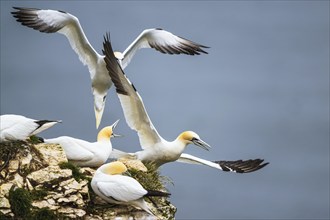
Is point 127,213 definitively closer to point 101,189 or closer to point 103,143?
point 101,189

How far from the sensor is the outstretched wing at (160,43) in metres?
23.7

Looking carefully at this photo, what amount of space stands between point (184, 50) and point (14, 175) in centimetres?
902

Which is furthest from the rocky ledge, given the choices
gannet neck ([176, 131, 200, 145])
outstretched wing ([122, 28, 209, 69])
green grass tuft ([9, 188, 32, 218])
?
outstretched wing ([122, 28, 209, 69])

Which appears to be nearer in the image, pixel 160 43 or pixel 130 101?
pixel 130 101

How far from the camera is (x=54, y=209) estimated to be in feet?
49.9

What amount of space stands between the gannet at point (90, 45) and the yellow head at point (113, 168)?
6852 mm

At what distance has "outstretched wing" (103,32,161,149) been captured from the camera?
1861 centimetres

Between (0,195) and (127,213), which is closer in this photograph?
(0,195)

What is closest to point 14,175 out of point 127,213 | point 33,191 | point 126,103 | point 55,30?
point 33,191

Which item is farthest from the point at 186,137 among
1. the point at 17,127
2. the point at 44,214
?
the point at 44,214

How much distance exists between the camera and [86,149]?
17.0 meters

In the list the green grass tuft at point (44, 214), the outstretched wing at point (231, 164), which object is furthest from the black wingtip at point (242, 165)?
the green grass tuft at point (44, 214)

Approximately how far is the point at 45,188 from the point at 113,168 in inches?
45.0

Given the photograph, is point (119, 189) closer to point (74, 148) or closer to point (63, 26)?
point (74, 148)
